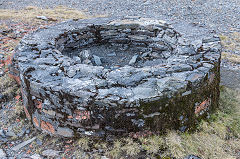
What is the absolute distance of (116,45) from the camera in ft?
21.9

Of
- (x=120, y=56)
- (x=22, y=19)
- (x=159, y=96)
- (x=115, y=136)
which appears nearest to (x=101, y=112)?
(x=115, y=136)

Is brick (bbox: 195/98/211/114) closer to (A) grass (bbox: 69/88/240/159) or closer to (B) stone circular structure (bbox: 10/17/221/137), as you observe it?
(B) stone circular structure (bbox: 10/17/221/137)

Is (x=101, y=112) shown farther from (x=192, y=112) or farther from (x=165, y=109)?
(x=192, y=112)

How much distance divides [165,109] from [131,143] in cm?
68

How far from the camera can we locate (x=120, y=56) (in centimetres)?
634

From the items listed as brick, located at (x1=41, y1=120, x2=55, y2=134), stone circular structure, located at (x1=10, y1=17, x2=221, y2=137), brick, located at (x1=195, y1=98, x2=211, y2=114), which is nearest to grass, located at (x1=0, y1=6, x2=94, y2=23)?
stone circular structure, located at (x1=10, y1=17, x2=221, y2=137)

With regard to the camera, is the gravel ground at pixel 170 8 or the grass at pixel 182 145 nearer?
the grass at pixel 182 145

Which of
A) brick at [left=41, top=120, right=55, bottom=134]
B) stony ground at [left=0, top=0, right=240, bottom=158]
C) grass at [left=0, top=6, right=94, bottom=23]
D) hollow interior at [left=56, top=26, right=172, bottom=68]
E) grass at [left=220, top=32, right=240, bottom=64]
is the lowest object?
stony ground at [left=0, top=0, right=240, bottom=158]

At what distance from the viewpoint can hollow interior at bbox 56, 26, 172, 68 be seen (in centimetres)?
596

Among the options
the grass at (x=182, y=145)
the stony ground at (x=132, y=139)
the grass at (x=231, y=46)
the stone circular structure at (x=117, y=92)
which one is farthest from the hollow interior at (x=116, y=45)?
the grass at (x=182, y=145)

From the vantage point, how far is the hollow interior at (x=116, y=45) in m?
5.96

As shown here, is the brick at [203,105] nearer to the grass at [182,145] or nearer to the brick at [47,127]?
the grass at [182,145]

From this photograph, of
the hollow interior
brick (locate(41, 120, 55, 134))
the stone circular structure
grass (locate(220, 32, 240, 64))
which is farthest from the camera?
grass (locate(220, 32, 240, 64))

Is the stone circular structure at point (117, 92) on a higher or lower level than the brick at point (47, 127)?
higher
